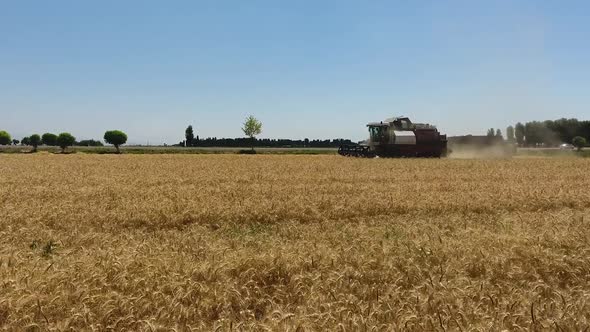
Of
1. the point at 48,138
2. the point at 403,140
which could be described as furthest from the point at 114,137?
the point at 403,140

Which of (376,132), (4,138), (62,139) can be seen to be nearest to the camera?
(376,132)

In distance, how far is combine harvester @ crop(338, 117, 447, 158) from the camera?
46.1m

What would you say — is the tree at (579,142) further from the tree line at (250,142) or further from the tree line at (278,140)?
the tree line at (250,142)

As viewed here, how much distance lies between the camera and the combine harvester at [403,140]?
46.1 metres

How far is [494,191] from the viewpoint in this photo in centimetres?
1527

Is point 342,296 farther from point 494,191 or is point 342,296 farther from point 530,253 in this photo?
point 494,191

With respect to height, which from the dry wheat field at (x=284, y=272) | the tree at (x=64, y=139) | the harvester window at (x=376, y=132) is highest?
the tree at (x=64, y=139)

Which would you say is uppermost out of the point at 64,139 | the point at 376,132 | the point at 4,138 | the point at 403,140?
the point at 4,138

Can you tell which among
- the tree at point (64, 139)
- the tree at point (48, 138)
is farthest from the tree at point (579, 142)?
the tree at point (48, 138)

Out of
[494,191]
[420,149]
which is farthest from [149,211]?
[420,149]

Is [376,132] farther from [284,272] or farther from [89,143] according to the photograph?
[89,143]

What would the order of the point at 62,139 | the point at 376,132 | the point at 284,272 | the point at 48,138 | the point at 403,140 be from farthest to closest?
the point at 48,138 < the point at 62,139 < the point at 376,132 < the point at 403,140 < the point at 284,272

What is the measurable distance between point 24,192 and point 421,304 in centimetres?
1457

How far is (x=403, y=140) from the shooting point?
4612 cm
